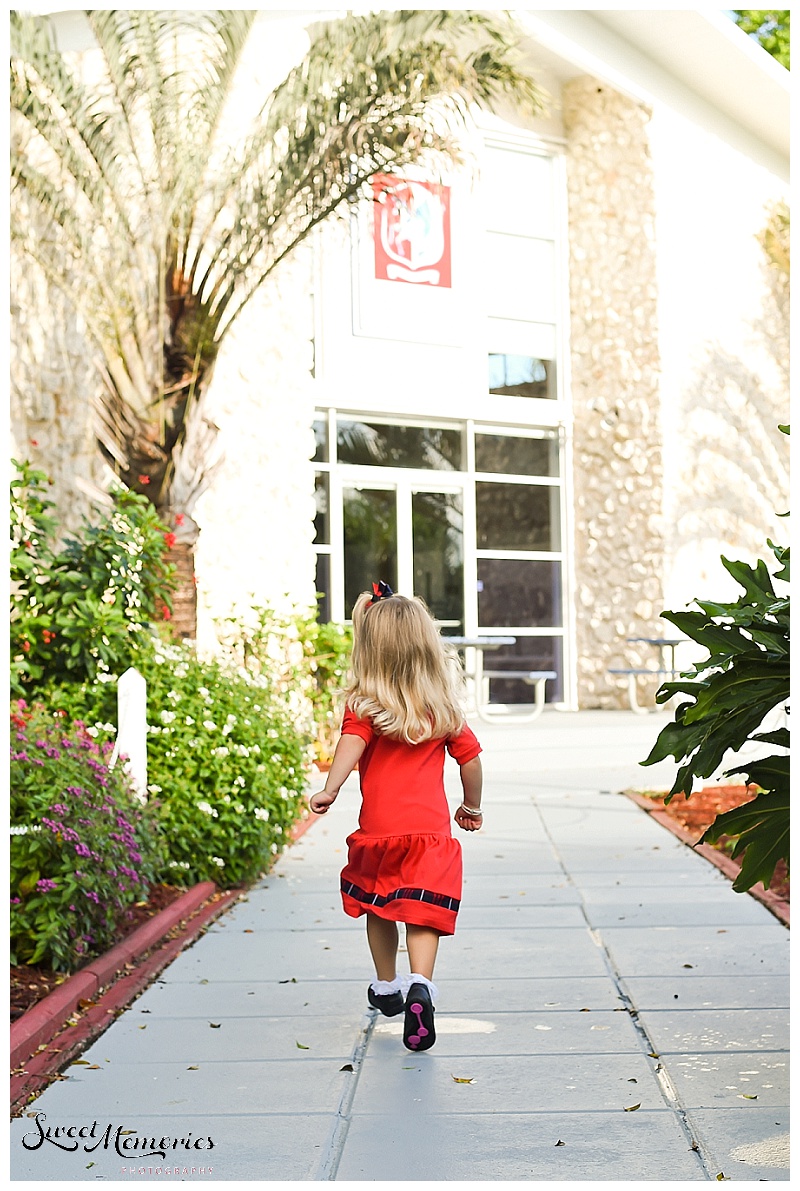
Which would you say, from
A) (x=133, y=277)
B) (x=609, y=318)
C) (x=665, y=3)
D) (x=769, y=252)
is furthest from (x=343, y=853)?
(x=769, y=252)

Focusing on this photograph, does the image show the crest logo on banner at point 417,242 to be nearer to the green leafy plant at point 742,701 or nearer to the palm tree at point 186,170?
the palm tree at point 186,170

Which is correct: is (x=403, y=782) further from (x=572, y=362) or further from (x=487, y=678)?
(x=572, y=362)

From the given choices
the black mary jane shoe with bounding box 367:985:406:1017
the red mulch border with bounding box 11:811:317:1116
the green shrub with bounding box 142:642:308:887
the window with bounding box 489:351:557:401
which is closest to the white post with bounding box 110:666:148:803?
the green shrub with bounding box 142:642:308:887

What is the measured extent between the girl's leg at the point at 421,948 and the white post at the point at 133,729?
2.29 metres

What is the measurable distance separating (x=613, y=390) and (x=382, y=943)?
14.4 meters

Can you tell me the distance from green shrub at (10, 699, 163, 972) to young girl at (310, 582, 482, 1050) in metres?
1.11

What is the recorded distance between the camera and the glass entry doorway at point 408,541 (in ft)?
51.8

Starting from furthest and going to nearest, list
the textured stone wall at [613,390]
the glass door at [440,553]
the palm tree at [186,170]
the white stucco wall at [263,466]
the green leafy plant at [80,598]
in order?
the textured stone wall at [613,390], the glass door at [440,553], the white stucco wall at [263,466], the palm tree at [186,170], the green leafy plant at [80,598]

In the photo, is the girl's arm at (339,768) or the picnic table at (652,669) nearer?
the girl's arm at (339,768)

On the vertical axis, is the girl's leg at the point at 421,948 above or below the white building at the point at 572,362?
below

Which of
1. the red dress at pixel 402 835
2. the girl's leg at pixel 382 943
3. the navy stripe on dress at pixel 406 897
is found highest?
the red dress at pixel 402 835

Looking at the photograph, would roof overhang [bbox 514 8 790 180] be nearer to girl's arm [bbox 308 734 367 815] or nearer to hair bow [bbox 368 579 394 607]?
hair bow [bbox 368 579 394 607]

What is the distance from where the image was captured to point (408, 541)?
16344mm

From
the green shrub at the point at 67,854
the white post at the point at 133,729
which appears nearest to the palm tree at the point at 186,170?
the white post at the point at 133,729
